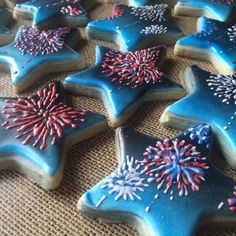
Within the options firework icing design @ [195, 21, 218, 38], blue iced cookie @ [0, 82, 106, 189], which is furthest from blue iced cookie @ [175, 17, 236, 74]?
blue iced cookie @ [0, 82, 106, 189]

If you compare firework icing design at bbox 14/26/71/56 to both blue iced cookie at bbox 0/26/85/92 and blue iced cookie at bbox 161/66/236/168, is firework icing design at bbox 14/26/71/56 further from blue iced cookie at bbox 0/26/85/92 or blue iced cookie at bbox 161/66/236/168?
blue iced cookie at bbox 161/66/236/168

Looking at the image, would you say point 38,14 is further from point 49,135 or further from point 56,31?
point 49,135

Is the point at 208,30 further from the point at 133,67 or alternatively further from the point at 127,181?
the point at 127,181

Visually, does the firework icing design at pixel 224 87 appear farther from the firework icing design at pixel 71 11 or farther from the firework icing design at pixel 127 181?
the firework icing design at pixel 71 11

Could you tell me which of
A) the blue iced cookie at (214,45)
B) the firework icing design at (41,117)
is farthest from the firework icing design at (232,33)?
the firework icing design at (41,117)

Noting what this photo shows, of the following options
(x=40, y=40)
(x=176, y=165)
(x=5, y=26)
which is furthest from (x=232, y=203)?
(x=5, y=26)

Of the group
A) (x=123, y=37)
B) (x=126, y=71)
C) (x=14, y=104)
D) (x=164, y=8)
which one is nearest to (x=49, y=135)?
(x=14, y=104)
